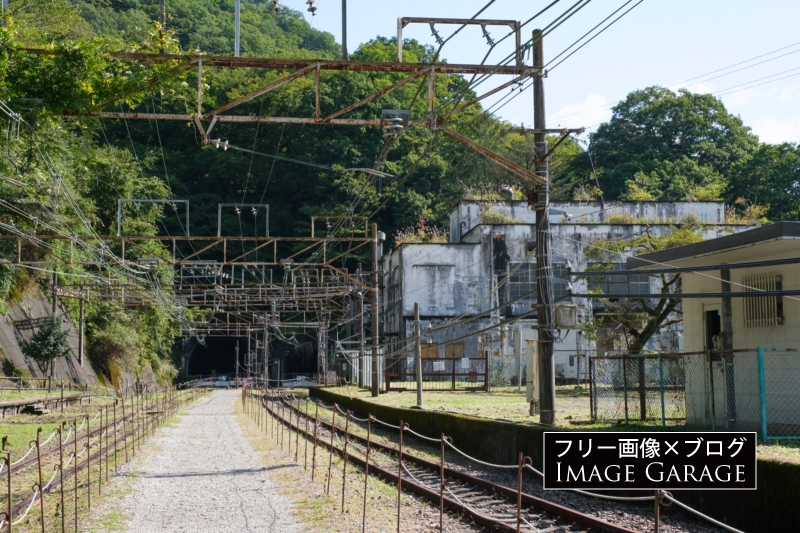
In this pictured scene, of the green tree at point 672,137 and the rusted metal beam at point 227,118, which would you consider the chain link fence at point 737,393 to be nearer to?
the rusted metal beam at point 227,118

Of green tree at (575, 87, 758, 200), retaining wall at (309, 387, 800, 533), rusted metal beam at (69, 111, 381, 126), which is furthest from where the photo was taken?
green tree at (575, 87, 758, 200)

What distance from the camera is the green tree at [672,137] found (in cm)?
5956

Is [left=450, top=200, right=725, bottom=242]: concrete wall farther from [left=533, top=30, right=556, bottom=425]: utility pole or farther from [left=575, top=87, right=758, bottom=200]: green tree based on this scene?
[left=533, top=30, right=556, bottom=425]: utility pole

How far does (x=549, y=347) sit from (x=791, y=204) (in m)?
45.2

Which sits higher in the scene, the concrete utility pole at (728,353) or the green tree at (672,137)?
the green tree at (672,137)

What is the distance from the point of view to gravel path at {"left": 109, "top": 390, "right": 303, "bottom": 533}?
10.3 m

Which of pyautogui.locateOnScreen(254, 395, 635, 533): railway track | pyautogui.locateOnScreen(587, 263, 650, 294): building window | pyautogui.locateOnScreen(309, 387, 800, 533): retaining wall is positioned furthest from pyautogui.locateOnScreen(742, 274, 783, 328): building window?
pyautogui.locateOnScreen(587, 263, 650, 294): building window

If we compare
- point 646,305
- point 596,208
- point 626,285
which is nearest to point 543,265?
point 646,305

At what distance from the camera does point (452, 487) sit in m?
12.6

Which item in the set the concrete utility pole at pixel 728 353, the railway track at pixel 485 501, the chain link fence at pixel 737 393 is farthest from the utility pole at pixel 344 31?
the concrete utility pole at pixel 728 353

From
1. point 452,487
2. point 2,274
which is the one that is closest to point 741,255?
point 452,487

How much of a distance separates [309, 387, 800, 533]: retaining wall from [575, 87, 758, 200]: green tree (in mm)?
40715

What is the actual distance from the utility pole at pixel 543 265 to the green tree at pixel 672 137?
150 ft

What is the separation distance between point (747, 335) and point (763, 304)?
78 cm
